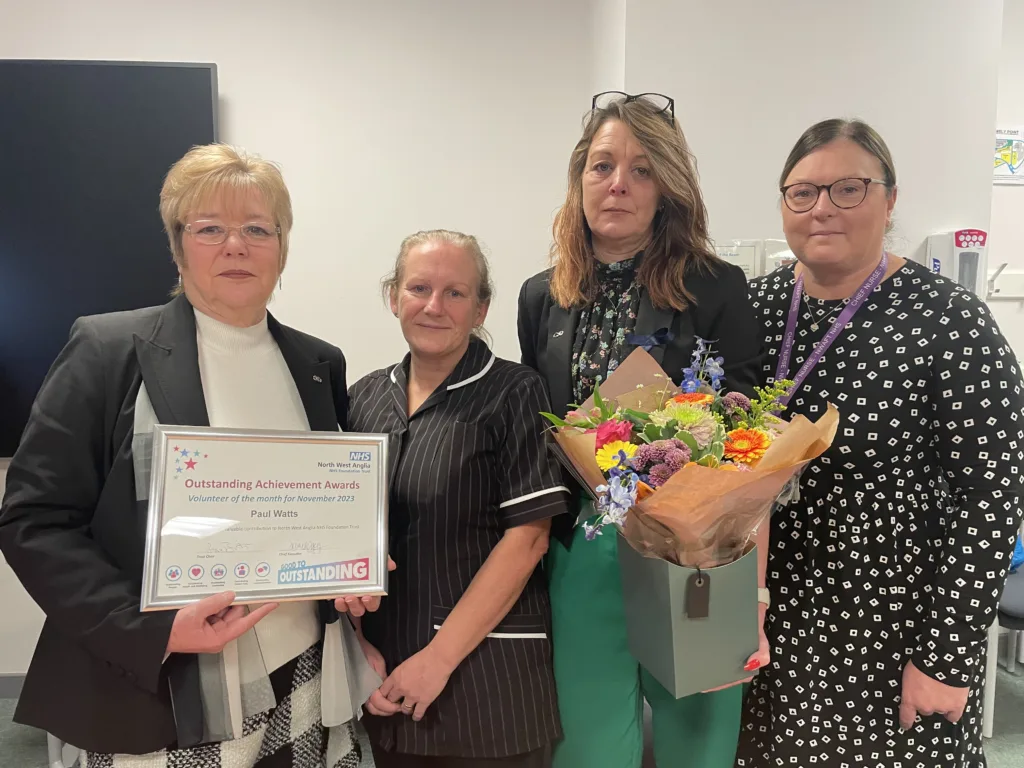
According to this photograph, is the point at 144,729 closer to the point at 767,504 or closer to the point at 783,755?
the point at 767,504

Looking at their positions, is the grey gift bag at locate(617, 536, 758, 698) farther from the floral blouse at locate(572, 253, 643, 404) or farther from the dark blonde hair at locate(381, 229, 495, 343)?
the dark blonde hair at locate(381, 229, 495, 343)

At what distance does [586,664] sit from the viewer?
4.44 feet

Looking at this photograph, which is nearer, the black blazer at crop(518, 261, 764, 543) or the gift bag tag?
the gift bag tag

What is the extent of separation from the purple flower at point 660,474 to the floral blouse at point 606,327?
1.48 ft

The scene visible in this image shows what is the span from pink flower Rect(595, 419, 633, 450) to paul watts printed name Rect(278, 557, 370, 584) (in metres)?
0.47

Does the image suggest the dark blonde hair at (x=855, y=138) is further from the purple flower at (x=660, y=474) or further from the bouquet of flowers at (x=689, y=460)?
the purple flower at (x=660, y=474)

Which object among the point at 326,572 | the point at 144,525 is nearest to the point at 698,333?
the point at 326,572

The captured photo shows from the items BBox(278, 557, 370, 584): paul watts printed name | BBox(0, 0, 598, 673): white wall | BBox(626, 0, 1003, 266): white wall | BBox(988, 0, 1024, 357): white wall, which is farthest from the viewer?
BBox(988, 0, 1024, 357): white wall

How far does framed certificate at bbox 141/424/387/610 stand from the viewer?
3.21 feet

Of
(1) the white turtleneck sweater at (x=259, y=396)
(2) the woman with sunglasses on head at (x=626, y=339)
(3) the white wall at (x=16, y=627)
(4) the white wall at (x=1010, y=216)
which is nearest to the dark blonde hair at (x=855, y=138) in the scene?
(2) the woman with sunglasses on head at (x=626, y=339)

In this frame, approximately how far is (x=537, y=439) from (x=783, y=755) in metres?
0.98

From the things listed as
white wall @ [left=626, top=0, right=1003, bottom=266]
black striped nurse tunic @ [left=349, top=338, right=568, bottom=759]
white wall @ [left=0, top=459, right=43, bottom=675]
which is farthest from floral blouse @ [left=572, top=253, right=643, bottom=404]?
white wall @ [left=0, top=459, right=43, bottom=675]

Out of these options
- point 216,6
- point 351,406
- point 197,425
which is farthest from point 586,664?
point 216,6

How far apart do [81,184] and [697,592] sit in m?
2.72
